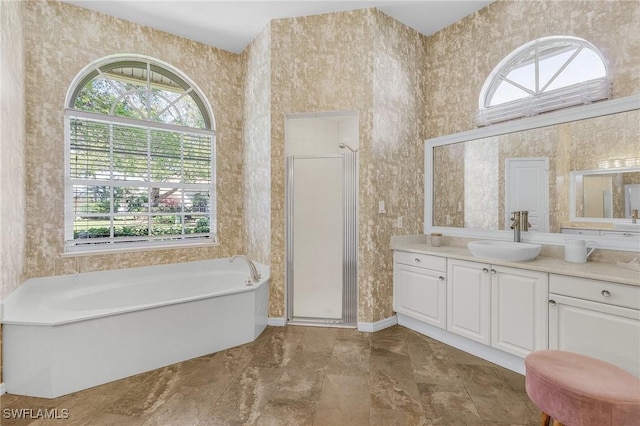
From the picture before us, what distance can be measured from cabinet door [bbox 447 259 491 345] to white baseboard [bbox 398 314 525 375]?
126 millimetres

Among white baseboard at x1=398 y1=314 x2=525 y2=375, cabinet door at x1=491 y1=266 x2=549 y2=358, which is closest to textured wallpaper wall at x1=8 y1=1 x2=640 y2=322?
white baseboard at x1=398 y1=314 x2=525 y2=375

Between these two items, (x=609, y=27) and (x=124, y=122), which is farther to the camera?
(x=124, y=122)

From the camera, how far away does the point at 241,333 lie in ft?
8.68

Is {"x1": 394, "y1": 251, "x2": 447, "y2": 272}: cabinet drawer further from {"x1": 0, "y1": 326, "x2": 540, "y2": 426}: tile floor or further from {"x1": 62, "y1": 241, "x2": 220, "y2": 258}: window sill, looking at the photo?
{"x1": 62, "y1": 241, "x2": 220, "y2": 258}: window sill

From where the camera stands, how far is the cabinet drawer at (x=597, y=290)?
1636 mm

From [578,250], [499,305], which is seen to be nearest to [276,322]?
[499,305]

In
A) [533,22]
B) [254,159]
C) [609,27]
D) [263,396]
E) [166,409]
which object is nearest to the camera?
[166,409]

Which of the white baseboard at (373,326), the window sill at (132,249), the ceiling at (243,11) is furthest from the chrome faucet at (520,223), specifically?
the window sill at (132,249)

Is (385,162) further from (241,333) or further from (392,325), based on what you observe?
(241,333)

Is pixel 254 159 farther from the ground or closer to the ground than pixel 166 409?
farther from the ground

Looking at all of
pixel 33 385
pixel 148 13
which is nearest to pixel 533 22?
pixel 148 13

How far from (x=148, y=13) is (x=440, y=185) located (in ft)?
11.4

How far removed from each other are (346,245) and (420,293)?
0.85 meters

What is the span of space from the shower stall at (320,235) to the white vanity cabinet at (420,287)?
0.49 metres
